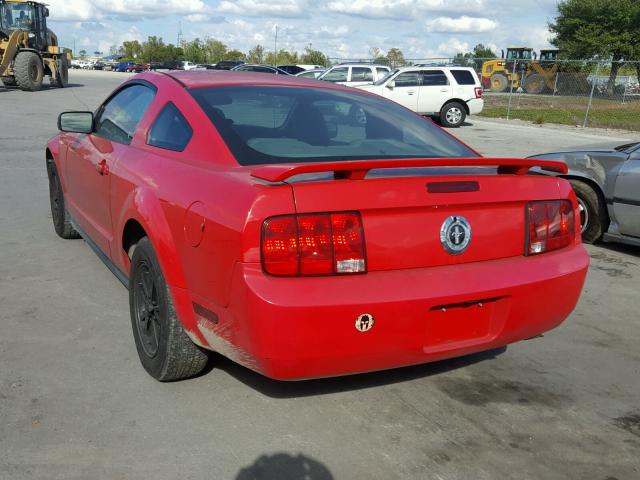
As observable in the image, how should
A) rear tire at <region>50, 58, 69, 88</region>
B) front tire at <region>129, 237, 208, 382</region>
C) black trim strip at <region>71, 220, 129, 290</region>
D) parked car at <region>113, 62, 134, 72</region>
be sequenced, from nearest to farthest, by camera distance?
front tire at <region>129, 237, 208, 382</region>, black trim strip at <region>71, 220, 129, 290</region>, rear tire at <region>50, 58, 69, 88</region>, parked car at <region>113, 62, 134, 72</region>

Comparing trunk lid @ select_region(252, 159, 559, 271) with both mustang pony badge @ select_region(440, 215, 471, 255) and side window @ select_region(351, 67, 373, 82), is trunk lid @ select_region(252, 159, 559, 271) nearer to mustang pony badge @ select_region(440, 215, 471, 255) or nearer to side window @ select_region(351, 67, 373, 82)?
mustang pony badge @ select_region(440, 215, 471, 255)

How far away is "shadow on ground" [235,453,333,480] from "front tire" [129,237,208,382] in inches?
28.6

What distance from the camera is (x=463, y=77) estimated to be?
21.4 metres

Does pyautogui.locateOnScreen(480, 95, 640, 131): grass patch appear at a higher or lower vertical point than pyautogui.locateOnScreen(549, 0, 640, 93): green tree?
lower

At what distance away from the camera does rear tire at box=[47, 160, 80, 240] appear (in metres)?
5.77

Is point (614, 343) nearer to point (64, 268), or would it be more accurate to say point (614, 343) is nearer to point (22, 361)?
point (22, 361)

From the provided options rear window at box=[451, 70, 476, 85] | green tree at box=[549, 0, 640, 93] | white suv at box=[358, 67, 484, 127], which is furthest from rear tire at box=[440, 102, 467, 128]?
green tree at box=[549, 0, 640, 93]

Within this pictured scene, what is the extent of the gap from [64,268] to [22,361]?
170 cm

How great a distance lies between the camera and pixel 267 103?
12.2 feet

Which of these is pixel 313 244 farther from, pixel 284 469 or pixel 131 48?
pixel 131 48

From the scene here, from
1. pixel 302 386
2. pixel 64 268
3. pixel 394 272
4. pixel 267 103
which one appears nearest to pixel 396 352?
pixel 394 272

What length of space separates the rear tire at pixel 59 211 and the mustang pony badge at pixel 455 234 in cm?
389

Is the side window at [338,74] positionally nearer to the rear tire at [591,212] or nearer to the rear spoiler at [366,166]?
the rear tire at [591,212]

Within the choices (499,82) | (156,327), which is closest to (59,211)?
(156,327)
